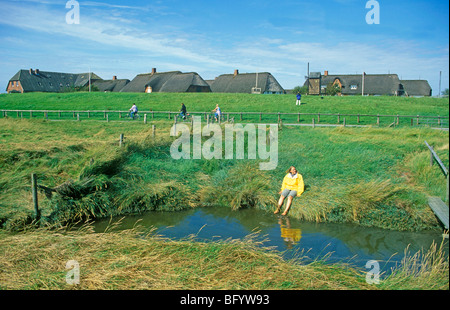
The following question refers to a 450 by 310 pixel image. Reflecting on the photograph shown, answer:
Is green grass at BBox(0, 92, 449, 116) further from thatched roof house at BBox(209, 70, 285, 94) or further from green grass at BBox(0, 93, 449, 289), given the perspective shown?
green grass at BBox(0, 93, 449, 289)

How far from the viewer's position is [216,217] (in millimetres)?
11906

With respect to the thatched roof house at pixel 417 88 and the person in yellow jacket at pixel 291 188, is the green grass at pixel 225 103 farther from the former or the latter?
the person in yellow jacket at pixel 291 188

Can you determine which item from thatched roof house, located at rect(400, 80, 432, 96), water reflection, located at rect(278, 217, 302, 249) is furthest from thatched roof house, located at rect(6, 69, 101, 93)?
water reflection, located at rect(278, 217, 302, 249)

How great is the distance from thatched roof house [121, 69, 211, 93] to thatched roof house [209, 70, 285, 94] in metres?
4.69

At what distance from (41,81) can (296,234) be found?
8067 cm

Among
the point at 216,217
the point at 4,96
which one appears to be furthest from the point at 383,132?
the point at 4,96

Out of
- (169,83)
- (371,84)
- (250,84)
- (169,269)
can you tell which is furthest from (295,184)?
(371,84)

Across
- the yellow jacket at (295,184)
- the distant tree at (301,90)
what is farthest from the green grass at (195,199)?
the distant tree at (301,90)

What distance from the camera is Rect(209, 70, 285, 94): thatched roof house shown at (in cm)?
6581

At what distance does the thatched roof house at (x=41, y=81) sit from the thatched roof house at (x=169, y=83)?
45.1 ft

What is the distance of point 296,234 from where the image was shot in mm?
10141

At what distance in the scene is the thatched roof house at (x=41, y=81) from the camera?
73.9 m

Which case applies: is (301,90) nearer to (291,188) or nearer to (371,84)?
(371,84)
